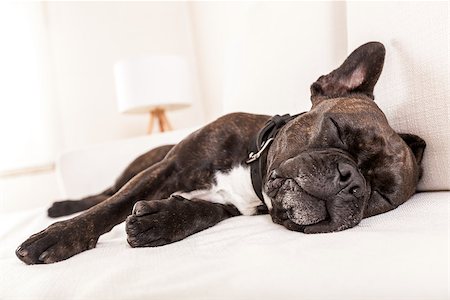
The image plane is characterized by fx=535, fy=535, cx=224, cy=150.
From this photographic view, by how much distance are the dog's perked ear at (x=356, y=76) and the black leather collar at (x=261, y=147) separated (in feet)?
0.72

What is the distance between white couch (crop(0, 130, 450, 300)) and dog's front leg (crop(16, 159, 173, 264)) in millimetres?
47

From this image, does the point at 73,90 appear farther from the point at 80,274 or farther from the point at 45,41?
the point at 80,274

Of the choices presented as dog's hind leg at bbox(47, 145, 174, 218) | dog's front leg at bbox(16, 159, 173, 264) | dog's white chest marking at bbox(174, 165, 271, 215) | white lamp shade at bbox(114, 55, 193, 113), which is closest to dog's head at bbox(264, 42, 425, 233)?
dog's white chest marking at bbox(174, 165, 271, 215)

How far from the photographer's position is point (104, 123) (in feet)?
18.8

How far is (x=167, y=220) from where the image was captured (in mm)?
1656

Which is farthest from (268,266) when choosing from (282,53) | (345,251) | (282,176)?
(282,53)

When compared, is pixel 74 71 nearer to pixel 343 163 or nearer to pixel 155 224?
pixel 155 224

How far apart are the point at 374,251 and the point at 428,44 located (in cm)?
94

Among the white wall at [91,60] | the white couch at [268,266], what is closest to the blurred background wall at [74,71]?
the white wall at [91,60]

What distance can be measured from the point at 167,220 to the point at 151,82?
2.77 metres

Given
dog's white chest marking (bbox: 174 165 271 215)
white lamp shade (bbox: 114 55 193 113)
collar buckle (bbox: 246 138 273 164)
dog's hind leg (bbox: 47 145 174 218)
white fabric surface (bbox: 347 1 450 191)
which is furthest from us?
white lamp shade (bbox: 114 55 193 113)

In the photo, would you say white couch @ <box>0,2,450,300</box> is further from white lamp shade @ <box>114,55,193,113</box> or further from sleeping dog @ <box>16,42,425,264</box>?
white lamp shade @ <box>114,55,193,113</box>

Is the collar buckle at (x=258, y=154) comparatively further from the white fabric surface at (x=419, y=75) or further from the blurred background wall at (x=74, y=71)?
the blurred background wall at (x=74, y=71)

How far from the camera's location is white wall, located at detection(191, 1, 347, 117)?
2467 mm
